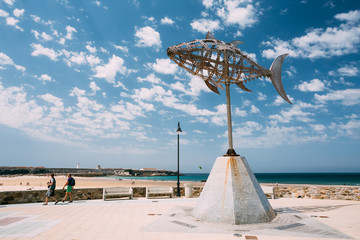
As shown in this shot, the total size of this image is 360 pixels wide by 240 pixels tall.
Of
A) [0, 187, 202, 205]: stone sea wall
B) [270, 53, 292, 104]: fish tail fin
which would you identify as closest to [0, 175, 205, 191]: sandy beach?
[0, 187, 202, 205]: stone sea wall

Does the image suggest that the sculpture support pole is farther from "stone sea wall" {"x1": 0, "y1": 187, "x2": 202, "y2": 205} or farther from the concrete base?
"stone sea wall" {"x1": 0, "y1": 187, "x2": 202, "y2": 205}

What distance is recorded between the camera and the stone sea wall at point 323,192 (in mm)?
14797

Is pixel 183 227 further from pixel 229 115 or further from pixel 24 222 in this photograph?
pixel 24 222

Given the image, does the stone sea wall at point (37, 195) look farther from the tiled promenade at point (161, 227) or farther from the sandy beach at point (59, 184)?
the sandy beach at point (59, 184)

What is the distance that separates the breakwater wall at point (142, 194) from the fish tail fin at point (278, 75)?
8062 mm

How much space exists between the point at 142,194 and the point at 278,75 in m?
11.7

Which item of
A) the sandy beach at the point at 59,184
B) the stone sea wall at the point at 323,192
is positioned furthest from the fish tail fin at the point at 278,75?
the sandy beach at the point at 59,184

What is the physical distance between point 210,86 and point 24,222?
8.71 m

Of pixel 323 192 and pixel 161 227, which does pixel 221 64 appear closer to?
pixel 161 227

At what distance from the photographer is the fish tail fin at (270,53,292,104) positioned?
370 inches

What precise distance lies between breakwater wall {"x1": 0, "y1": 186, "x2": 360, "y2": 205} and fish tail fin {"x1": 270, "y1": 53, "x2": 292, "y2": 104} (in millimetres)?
8062

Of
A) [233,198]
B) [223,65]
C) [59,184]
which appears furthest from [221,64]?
[59,184]

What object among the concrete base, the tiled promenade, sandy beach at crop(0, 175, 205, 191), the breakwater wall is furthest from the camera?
sandy beach at crop(0, 175, 205, 191)

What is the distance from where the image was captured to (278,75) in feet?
31.5
